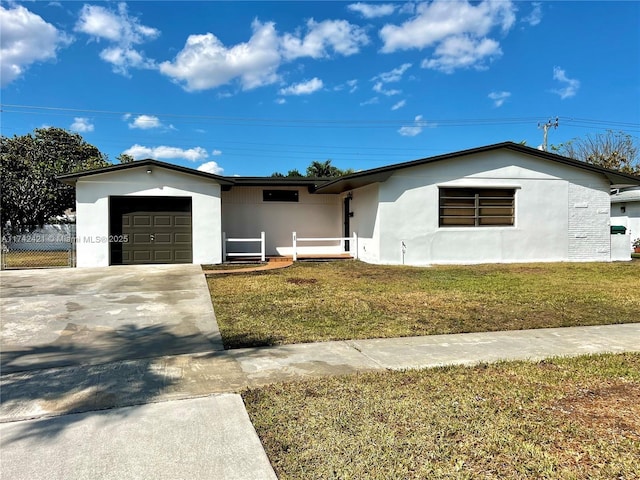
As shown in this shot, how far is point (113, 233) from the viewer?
1519 cm

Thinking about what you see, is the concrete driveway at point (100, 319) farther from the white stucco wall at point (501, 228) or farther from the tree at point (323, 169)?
the tree at point (323, 169)

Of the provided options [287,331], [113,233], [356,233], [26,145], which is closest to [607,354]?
[287,331]

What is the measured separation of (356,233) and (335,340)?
454 inches

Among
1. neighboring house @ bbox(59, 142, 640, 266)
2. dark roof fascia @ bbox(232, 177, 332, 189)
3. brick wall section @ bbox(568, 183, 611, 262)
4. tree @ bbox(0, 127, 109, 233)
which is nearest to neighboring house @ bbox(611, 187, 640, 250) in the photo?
brick wall section @ bbox(568, 183, 611, 262)

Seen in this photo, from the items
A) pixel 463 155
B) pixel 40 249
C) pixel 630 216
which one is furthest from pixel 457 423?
pixel 630 216

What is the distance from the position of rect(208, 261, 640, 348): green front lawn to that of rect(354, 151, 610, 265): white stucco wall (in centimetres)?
207

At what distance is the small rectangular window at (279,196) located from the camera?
60.3ft

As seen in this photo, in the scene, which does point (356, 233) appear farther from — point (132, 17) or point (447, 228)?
point (132, 17)

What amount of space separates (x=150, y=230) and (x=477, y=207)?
11.7 meters

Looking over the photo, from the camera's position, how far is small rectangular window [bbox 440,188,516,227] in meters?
15.3

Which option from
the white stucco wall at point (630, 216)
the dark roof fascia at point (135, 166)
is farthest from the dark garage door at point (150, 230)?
the white stucco wall at point (630, 216)

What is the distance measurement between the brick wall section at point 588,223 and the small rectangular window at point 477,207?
8.04 ft

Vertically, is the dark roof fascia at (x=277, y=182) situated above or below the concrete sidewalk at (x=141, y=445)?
above

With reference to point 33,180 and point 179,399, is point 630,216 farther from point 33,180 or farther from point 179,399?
point 33,180
